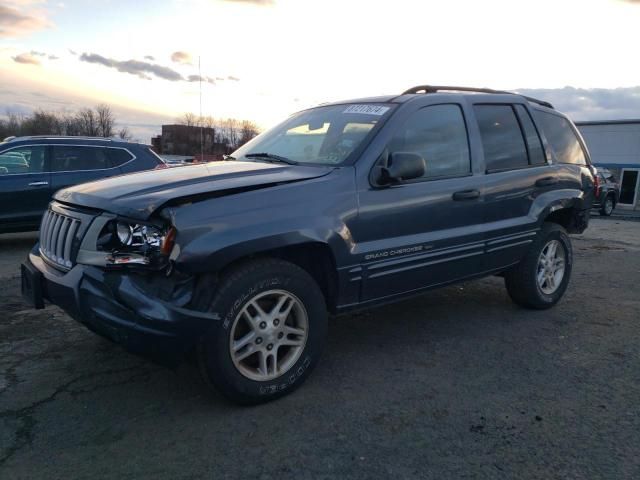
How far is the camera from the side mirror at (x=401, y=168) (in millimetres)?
3480

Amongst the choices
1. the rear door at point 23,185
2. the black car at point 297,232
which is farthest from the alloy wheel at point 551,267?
the rear door at point 23,185

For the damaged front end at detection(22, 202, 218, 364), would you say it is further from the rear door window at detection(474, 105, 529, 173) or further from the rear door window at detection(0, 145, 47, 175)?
the rear door window at detection(0, 145, 47, 175)

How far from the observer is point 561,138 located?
17.5 ft

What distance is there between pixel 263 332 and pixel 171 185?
3.32ft

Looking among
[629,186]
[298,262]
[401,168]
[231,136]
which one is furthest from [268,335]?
[629,186]

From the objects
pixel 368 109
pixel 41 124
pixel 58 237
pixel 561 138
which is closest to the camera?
pixel 58 237

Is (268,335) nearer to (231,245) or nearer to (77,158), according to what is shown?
(231,245)

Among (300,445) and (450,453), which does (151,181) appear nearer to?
(300,445)

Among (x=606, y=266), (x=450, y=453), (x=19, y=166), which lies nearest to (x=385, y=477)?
(x=450, y=453)

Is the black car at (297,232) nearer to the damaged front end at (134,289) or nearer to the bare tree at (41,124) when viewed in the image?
the damaged front end at (134,289)

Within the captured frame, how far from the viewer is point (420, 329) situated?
456cm

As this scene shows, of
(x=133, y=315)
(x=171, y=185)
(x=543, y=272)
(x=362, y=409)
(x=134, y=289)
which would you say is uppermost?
(x=171, y=185)

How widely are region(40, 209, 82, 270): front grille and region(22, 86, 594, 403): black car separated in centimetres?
1

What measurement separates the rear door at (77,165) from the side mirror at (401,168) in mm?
6160
